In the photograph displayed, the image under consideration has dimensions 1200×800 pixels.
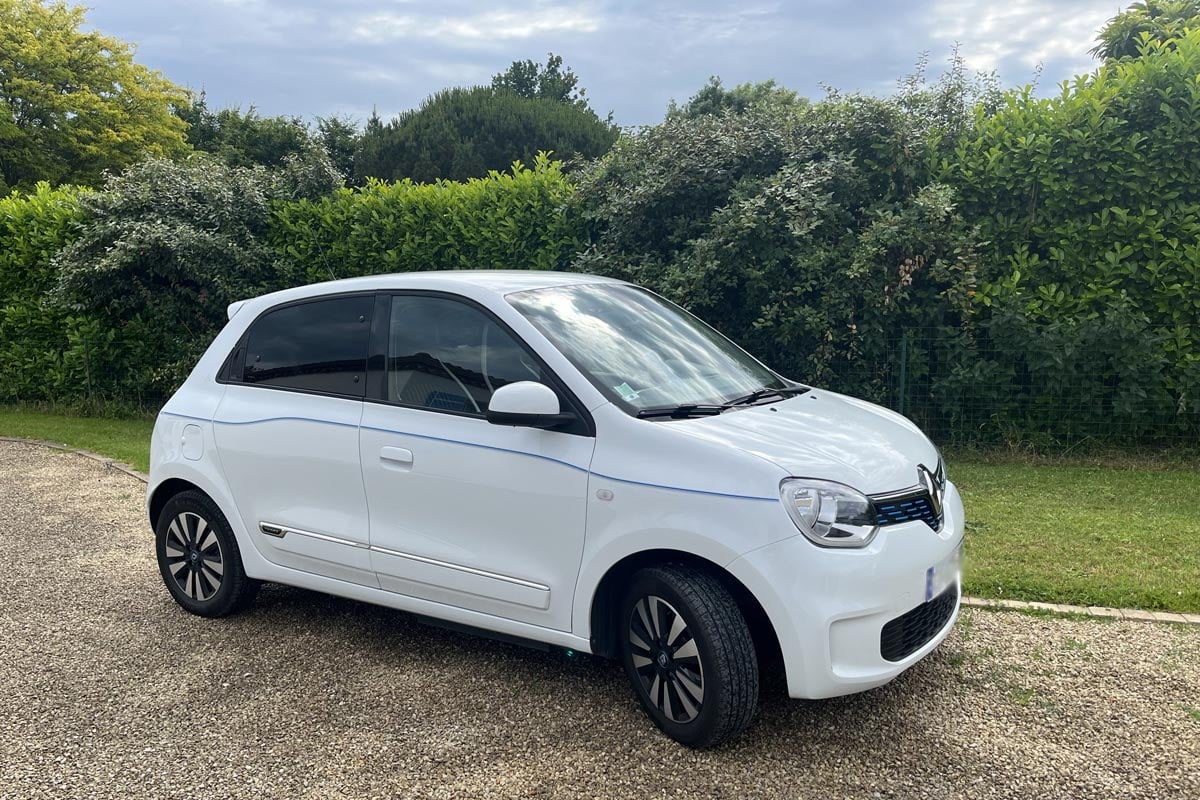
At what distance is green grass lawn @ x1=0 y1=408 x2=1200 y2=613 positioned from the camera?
504 cm

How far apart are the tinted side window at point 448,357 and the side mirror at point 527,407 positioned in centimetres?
22

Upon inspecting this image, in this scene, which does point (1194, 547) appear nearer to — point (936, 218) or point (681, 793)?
point (936, 218)

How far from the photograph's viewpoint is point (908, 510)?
345 centimetres

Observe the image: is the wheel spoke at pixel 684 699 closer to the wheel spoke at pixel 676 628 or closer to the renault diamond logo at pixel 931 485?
the wheel spoke at pixel 676 628

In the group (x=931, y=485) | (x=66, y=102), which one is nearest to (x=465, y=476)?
(x=931, y=485)

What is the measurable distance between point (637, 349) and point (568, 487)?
83 cm

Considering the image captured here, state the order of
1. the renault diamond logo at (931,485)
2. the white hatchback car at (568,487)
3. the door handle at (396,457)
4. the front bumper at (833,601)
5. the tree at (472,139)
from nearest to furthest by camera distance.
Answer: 1. the front bumper at (833,601)
2. the white hatchback car at (568,487)
3. the renault diamond logo at (931,485)
4. the door handle at (396,457)
5. the tree at (472,139)

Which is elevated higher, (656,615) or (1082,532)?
(656,615)

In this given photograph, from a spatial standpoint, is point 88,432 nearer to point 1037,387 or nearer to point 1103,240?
point 1037,387

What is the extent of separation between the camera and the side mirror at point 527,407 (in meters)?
3.51

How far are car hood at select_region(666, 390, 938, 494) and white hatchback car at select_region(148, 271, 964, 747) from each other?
0.01 m

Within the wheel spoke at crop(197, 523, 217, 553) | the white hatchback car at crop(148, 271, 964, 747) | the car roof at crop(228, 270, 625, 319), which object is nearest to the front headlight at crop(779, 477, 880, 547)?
the white hatchback car at crop(148, 271, 964, 747)

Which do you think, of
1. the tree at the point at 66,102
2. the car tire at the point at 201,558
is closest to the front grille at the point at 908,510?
the car tire at the point at 201,558

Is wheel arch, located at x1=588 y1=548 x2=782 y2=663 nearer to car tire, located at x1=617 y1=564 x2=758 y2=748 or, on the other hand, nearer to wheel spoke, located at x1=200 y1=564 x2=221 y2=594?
car tire, located at x1=617 y1=564 x2=758 y2=748
